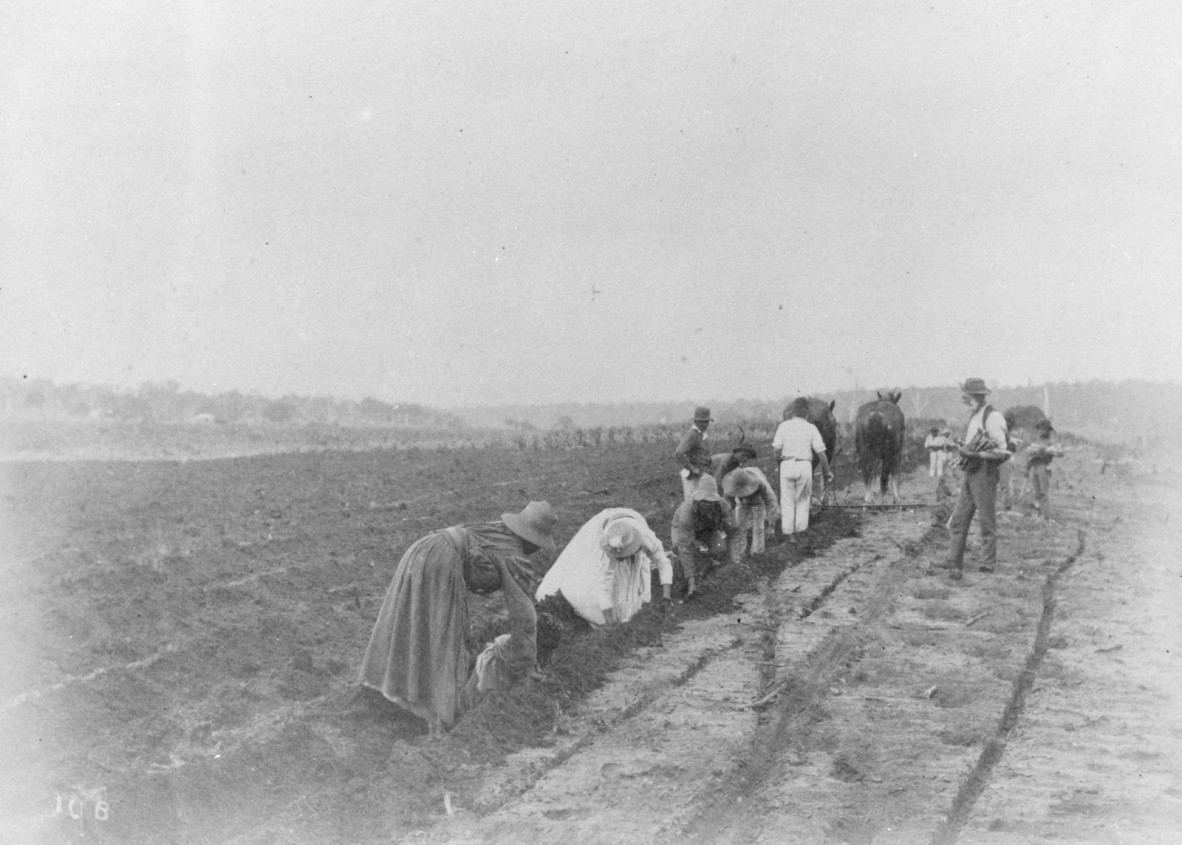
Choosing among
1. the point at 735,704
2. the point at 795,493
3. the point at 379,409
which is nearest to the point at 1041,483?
the point at 795,493

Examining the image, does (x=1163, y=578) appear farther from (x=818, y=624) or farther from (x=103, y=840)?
(x=103, y=840)

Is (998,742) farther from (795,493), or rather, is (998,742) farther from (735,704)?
(795,493)

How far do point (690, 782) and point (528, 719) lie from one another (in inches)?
44.5

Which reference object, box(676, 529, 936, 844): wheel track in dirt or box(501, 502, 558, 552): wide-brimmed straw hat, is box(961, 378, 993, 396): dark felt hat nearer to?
box(676, 529, 936, 844): wheel track in dirt

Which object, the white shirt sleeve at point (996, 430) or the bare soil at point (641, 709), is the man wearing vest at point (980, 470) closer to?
the white shirt sleeve at point (996, 430)

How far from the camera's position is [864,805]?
4.80m

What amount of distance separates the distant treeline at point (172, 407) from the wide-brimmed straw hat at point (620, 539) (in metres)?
29.0

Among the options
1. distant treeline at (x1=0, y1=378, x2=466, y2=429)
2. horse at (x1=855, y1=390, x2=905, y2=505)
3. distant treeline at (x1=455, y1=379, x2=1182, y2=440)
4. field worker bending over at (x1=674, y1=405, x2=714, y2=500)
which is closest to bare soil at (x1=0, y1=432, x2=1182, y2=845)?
field worker bending over at (x1=674, y1=405, x2=714, y2=500)

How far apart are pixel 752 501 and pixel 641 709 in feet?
14.7

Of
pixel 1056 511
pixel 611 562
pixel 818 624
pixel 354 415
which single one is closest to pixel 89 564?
pixel 611 562

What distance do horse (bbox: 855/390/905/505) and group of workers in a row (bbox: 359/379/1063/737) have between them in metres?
4.42

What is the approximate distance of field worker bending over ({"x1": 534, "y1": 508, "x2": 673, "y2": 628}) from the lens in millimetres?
7113

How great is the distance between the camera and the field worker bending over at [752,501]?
987 cm

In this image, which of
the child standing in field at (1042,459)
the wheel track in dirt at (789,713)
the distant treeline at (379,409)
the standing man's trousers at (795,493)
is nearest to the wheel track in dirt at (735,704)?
the wheel track in dirt at (789,713)
